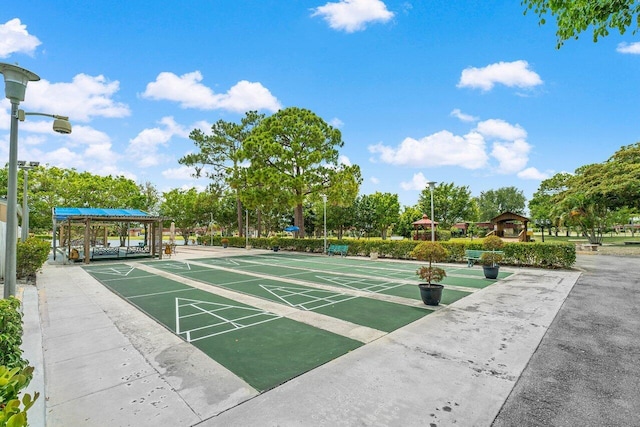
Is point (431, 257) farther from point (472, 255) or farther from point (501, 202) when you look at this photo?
point (501, 202)

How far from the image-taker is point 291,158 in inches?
1067

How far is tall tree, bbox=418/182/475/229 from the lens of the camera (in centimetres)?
4491

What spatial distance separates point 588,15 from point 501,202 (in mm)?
82646

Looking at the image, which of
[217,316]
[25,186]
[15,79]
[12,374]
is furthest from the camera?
[25,186]

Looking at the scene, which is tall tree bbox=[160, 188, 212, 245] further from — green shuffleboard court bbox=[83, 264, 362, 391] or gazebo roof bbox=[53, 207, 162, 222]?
green shuffleboard court bbox=[83, 264, 362, 391]

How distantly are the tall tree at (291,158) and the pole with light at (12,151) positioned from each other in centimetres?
2106

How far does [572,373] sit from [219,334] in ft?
19.7

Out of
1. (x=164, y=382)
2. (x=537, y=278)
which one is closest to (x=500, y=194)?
(x=537, y=278)

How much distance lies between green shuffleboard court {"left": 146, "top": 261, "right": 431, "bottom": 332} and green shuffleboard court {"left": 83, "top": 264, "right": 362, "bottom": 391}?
1.14 meters


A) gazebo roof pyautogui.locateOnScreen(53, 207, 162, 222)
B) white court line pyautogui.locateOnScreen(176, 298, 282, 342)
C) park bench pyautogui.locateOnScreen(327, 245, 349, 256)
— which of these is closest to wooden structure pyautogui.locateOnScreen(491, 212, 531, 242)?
park bench pyautogui.locateOnScreen(327, 245, 349, 256)

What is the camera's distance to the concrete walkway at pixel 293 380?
342 centimetres

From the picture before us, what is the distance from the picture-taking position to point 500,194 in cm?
7662

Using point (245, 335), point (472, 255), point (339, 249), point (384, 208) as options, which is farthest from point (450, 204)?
point (245, 335)

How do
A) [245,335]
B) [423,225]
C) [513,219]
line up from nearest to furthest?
1. [245,335]
2. [423,225]
3. [513,219]
